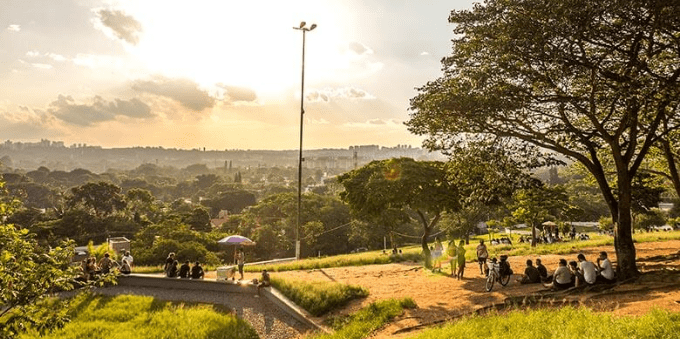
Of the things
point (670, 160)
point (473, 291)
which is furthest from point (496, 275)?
point (670, 160)

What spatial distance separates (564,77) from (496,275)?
7295mm

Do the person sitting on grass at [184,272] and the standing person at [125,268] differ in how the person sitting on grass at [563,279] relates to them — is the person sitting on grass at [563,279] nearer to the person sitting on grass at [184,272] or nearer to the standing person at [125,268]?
the person sitting on grass at [184,272]

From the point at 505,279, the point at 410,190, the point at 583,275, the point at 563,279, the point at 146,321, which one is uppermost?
the point at 410,190

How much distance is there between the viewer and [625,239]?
13.9 meters

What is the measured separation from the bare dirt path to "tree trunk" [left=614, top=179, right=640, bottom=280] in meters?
0.58

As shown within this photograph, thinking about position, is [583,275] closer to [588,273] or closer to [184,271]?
[588,273]

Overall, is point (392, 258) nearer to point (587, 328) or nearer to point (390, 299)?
point (390, 299)

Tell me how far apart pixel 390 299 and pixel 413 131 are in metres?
6.83

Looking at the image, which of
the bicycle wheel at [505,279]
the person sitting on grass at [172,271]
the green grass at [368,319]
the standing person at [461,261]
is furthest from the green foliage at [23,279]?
the standing person at [461,261]

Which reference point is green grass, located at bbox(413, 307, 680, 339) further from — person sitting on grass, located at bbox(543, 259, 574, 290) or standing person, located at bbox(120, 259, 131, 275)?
standing person, located at bbox(120, 259, 131, 275)

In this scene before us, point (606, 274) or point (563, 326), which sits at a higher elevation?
point (606, 274)

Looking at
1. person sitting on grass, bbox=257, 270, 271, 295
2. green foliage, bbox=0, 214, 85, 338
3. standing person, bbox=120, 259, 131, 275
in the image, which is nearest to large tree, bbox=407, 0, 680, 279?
person sitting on grass, bbox=257, 270, 271, 295

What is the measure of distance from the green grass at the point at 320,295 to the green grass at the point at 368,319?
4.51 ft

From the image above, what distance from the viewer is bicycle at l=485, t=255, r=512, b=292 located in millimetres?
14477
